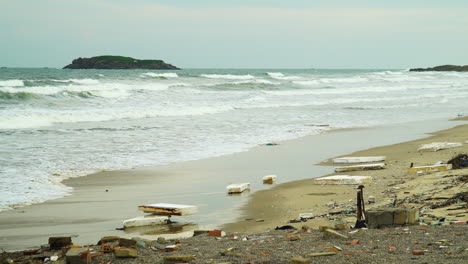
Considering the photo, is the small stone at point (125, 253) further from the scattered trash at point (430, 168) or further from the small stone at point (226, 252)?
the scattered trash at point (430, 168)

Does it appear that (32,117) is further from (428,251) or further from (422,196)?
(428,251)

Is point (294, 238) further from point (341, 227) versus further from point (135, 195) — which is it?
point (135, 195)

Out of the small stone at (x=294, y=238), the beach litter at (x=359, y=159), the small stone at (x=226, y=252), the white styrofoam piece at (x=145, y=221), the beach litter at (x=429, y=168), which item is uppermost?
the small stone at (x=226, y=252)

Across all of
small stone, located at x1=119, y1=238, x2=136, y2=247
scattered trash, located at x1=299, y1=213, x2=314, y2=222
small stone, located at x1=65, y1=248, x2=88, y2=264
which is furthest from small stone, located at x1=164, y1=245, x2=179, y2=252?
scattered trash, located at x1=299, y1=213, x2=314, y2=222

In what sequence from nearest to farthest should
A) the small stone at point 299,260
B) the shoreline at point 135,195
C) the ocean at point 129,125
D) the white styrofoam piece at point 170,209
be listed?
the small stone at point 299,260, the shoreline at point 135,195, the white styrofoam piece at point 170,209, the ocean at point 129,125

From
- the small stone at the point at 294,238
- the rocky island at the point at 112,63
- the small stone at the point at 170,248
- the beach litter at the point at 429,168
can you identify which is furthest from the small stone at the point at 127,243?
the rocky island at the point at 112,63

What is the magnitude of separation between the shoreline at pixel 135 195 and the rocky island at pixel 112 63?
112 metres

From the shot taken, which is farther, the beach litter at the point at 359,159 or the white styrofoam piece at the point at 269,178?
the beach litter at the point at 359,159

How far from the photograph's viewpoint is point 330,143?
18484 mm

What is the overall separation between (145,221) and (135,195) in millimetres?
2502


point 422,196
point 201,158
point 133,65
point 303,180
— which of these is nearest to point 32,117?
point 201,158

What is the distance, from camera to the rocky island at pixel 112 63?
411ft

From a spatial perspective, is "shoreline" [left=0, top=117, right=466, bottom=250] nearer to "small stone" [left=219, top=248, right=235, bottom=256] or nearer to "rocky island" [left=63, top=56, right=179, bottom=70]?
"small stone" [left=219, top=248, right=235, bottom=256]

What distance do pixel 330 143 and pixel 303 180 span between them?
6.67 meters
